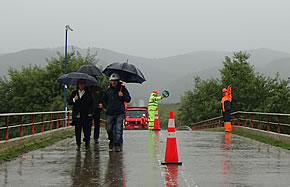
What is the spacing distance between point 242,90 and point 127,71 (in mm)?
62602

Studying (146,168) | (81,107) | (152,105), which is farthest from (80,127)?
(152,105)

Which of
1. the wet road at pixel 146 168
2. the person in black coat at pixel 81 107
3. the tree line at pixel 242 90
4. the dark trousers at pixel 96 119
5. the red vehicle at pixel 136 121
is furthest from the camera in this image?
the tree line at pixel 242 90

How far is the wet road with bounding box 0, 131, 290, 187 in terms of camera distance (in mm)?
8820

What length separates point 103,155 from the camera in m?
12.9

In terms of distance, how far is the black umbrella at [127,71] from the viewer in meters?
14.1

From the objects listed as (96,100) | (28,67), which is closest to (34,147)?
(96,100)

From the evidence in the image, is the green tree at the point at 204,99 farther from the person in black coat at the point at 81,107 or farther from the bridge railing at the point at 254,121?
the person in black coat at the point at 81,107

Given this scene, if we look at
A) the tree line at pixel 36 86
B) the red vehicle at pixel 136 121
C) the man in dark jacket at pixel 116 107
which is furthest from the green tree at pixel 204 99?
the man in dark jacket at pixel 116 107

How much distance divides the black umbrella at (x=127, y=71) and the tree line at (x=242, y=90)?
53.8m

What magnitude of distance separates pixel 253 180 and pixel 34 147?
7.67 meters

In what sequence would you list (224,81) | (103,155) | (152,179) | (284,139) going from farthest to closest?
1. (224,81)
2. (284,139)
3. (103,155)
4. (152,179)

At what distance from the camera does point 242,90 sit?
75062 mm

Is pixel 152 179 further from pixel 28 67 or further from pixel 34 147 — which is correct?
pixel 28 67

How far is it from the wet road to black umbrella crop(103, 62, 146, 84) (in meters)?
1.82
